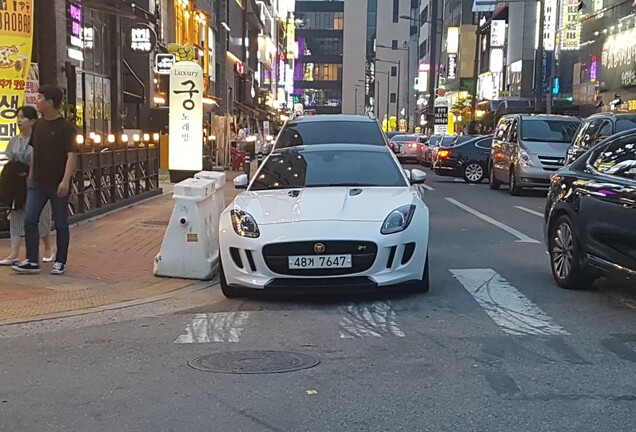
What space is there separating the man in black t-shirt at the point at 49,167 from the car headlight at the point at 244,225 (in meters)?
2.03

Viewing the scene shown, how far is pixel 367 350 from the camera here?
5.99m

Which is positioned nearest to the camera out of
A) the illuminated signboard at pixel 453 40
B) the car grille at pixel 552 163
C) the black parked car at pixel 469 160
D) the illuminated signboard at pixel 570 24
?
the car grille at pixel 552 163

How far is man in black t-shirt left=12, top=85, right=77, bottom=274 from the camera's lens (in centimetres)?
867

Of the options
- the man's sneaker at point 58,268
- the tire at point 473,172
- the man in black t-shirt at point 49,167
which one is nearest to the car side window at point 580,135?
the tire at point 473,172

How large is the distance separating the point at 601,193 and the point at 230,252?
3365mm

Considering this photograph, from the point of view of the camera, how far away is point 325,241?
7.26 m

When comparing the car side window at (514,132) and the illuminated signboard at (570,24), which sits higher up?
the illuminated signboard at (570,24)

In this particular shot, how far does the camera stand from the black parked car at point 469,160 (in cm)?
2612

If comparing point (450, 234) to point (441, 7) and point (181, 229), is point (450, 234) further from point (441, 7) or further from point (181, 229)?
point (441, 7)

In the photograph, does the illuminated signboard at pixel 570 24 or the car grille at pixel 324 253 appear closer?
the car grille at pixel 324 253

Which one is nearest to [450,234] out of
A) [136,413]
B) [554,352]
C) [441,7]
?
[554,352]

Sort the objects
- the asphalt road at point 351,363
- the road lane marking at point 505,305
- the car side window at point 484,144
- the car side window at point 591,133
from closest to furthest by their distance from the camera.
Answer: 1. the asphalt road at point 351,363
2. the road lane marking at point 505,305
3. the car side window at point 591,133
4. the car side window at point 484,144

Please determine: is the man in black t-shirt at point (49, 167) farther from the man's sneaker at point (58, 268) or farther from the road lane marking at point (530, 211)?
the road lane marking at point (530, 211)

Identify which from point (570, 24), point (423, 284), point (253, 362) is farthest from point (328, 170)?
point (570, 24)
